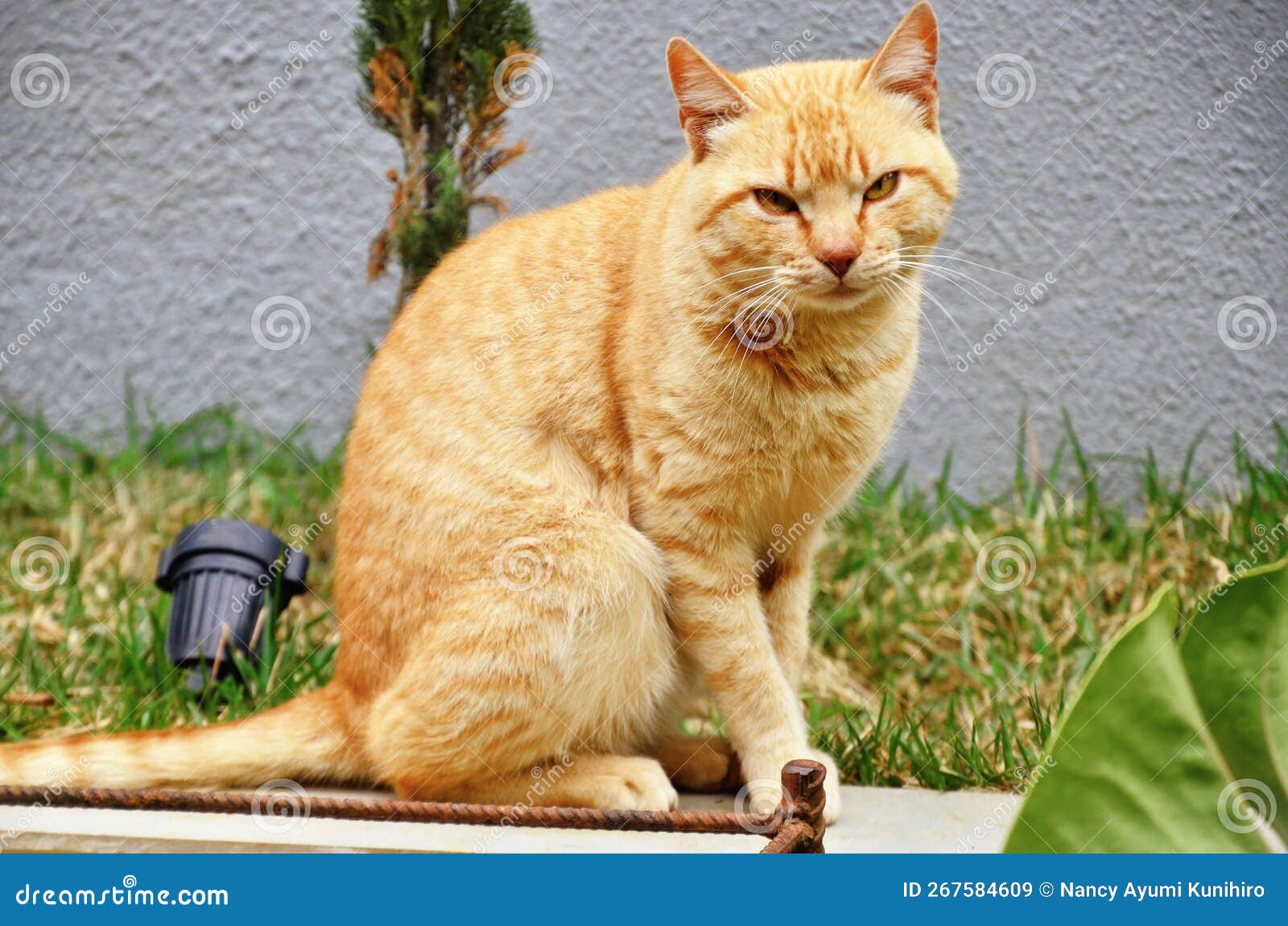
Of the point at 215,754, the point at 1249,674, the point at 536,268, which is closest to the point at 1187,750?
the point at 1249,674

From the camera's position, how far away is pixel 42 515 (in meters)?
3.52

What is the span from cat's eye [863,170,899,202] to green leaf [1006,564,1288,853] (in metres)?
1.45

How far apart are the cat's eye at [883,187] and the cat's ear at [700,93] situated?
0.27m

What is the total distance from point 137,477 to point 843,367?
255 cm

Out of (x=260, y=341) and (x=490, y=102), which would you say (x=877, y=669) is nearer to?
(x=490, y=102)

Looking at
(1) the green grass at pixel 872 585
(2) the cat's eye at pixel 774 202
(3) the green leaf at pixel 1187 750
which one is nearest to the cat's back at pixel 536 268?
(2) the cat's eye at pixel 774 202

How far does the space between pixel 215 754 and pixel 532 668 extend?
64 cm

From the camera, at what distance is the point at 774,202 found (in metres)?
1.88

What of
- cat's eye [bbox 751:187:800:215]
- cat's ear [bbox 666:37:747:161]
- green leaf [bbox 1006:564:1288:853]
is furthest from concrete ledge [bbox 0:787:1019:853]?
green leaf [bbox 1006:564:1288:853]

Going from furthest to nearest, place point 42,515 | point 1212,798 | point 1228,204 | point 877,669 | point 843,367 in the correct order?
1. point 42,515
2. point 1228,204
3. point 877,669
4. point 843,367
5. point 1212,798

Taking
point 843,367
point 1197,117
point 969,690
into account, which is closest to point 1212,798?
point 843,367

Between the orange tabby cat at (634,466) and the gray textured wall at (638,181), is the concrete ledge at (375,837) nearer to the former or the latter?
the orange tabby cat at (634,466)

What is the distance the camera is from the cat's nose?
1.77 m

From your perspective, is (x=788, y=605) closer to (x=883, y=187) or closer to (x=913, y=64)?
(x=883, y=187)
